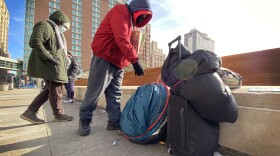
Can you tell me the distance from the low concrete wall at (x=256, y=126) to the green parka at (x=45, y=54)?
7.60ft

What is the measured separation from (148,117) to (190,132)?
0.57 metres

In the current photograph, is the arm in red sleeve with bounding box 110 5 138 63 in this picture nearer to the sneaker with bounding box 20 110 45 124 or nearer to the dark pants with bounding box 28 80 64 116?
the dark pants with bounding box 28 80 64 116

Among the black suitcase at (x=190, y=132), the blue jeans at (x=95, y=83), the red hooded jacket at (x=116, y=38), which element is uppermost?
the red hooded jacket at (x=116, y=38)

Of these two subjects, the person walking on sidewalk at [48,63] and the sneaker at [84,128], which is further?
the person walking on sidewalk at [48,63]

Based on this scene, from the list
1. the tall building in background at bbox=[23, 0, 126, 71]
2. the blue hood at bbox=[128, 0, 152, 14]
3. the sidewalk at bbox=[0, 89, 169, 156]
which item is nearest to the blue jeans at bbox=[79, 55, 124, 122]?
the sidewalk at bbox=[0, 89, 169, 156]

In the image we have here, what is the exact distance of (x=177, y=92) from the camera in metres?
1.36

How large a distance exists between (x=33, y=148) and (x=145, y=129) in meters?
1.09

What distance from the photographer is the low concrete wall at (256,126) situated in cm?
116

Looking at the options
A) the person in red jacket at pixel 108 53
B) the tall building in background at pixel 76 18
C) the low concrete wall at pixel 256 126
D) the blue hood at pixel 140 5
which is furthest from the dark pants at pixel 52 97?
the tall building in background at pixel 76 18

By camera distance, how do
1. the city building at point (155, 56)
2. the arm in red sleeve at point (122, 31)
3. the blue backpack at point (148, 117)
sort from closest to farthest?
1. the blue backpack at point (148, 117)
2. the arm in red sleeve at point (122, 31)
3. the city building at point (155, 56)

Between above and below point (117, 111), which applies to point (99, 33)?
above

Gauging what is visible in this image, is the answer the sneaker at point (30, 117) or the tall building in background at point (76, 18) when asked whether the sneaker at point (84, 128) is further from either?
the tall building in background at point (76, 18)

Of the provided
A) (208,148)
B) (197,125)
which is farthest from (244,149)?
(197,125)

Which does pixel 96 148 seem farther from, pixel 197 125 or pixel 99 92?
pixel 197 125
